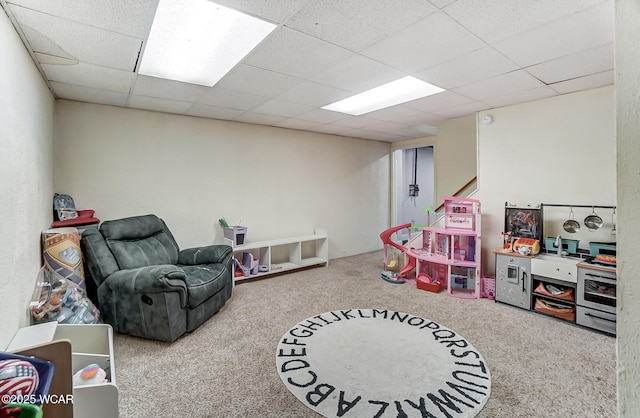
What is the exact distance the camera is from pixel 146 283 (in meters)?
2.39

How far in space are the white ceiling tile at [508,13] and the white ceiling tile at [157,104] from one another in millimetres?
2785

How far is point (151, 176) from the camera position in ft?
11.9

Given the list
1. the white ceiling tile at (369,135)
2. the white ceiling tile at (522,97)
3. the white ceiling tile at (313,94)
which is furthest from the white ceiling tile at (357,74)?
the white ceiling tile at (369,135)

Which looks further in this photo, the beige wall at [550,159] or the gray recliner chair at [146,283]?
the beige wall at [550,159]

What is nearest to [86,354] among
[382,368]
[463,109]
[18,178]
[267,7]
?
[18,178]

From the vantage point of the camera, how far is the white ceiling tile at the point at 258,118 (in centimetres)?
386

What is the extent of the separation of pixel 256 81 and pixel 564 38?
2273 mm

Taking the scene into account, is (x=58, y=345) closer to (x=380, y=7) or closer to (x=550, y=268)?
(x=380, y=7)

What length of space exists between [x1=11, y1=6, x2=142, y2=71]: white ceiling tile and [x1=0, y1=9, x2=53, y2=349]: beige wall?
9cm

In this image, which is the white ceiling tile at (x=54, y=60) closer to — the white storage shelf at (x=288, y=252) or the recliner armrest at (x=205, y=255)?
the recliner armrest at (x=205, y=255)

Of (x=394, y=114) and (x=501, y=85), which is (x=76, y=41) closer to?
(x=394, y=114)

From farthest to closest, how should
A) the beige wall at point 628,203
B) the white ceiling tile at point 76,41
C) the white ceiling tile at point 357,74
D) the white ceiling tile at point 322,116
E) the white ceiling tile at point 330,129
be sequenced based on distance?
the white ceiling tile at point 330,129 → the white ceiling tile at point 322,116 → the white ceiling tile at point 357,74 → the white ceiling tile at point 76,41 → the beige wall at point 628,203

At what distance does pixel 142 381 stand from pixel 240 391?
0.68 metres

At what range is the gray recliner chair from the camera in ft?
7.88
